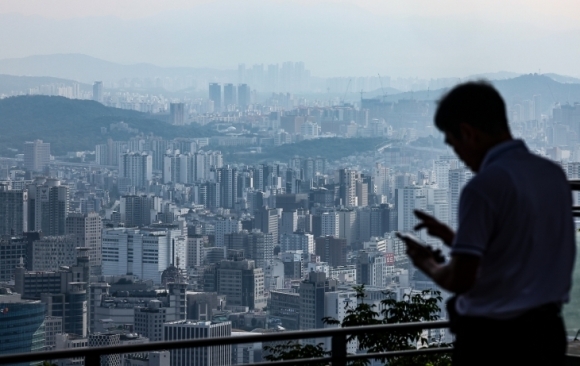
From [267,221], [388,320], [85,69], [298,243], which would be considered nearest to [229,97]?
[85,69]

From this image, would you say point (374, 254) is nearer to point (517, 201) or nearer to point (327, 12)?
point (327, 12)

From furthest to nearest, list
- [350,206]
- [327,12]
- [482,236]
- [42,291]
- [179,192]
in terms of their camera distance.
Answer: [327,12], [179,192], [350,206], [42,291], [482,236]

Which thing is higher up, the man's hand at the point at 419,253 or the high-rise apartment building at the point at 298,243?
the man's hand at the point at 419,253

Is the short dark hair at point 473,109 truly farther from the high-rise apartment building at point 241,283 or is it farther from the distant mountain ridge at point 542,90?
the distant mountain ridge at point 542,90

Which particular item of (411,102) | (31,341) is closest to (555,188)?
(31,341)

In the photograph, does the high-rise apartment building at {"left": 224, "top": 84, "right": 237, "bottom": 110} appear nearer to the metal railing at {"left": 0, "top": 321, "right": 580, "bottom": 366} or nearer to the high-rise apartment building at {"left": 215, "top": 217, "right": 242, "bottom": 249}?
the high-rise apartment building at {"left": 215, "top": 217, "right": 242, "bottom": 249}

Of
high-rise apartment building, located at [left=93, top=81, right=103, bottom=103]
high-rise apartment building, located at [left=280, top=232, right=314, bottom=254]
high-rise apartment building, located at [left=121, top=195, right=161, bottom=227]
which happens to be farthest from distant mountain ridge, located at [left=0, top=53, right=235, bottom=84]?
high-rise apartment building, located at [left=280, top=232, right=314, bottom=254]

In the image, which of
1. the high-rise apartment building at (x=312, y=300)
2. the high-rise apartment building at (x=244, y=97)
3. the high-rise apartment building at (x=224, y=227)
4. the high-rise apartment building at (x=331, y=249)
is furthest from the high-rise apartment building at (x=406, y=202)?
the high-rise apartment building at (x=244, y=97)
